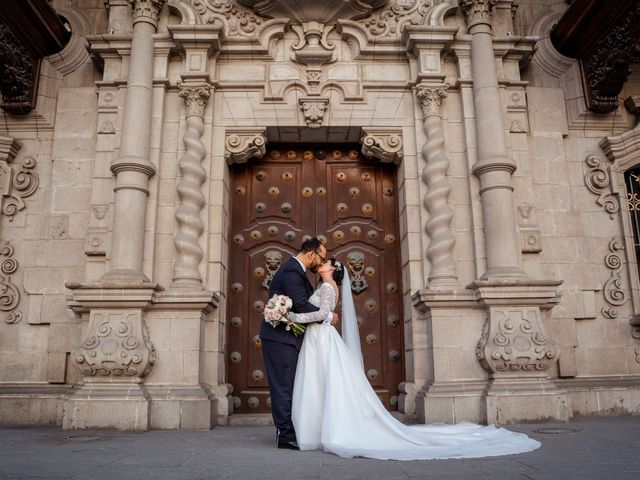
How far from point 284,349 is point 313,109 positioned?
393 centimetres

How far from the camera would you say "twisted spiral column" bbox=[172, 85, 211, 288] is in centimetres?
735

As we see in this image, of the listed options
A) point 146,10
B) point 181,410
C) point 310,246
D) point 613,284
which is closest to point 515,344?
point 613,284

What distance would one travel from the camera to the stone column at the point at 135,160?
23.6ft

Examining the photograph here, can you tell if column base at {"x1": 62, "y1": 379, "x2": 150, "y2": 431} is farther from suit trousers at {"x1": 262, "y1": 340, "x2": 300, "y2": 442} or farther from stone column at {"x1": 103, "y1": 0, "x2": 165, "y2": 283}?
suit trousers at {"x1": 262, "y1": 340, "x2": 300, "y2": 442}

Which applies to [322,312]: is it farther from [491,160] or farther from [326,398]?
[491,160]

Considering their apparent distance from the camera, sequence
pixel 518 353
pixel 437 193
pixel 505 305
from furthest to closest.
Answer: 1. pixel 437 193
2. pixel 505 305
3. pixel 518 353

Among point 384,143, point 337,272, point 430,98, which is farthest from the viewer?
point 384,143

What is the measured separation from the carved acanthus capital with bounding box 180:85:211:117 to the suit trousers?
3.86 meters

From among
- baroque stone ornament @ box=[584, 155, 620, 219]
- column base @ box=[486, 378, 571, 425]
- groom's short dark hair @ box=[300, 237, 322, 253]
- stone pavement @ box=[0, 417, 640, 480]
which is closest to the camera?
stone pavement @ box=[0, 417, 640, 480]

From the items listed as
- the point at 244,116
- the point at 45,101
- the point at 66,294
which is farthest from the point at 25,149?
the point at 244,116

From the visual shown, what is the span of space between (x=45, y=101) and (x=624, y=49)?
8.10 meters

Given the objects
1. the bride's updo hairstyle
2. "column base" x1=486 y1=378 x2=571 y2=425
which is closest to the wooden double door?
"column base" x1=486 y1=378 x2=571 y2=425

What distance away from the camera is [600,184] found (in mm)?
8422

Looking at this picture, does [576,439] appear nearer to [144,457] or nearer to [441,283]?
[441,283]
